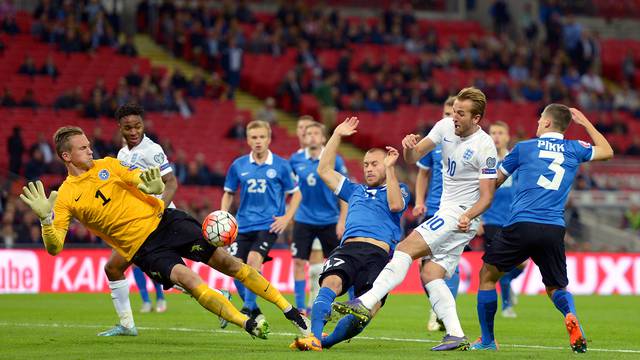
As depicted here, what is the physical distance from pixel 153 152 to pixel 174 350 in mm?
2869

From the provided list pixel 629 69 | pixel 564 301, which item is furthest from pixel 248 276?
pixel 629 69

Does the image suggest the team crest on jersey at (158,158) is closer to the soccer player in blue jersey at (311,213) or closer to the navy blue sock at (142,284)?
the soccer player in blue jersey at (311,213)

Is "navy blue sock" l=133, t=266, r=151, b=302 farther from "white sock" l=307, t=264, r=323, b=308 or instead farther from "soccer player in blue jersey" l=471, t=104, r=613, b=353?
"soccer player in blue jersey" l=471, t=104, r=613, b=353

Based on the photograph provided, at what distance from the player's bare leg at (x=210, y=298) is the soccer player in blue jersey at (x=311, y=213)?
6058mm

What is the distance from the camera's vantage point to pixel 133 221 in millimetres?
10477

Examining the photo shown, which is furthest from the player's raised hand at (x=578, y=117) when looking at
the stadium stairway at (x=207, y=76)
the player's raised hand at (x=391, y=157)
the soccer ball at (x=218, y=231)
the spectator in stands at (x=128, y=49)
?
the spectator in stands at (x=128, y=49)

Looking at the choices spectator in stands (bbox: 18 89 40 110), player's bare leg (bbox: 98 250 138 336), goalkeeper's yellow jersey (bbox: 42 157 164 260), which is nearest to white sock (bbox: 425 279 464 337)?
goalkeeper's yellow jersey (bbox: 42 157 164 260)

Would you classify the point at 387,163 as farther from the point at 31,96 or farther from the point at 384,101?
the point at 384,101

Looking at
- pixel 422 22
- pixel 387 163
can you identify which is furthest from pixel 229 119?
pixel 387 163

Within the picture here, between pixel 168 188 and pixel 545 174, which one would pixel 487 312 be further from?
→ pixel 168 188

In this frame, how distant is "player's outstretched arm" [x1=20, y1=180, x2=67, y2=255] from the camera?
9.66 m

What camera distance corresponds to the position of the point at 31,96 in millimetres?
28625

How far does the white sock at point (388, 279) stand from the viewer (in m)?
9.71

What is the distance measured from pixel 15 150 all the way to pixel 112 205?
1587 centimetres
